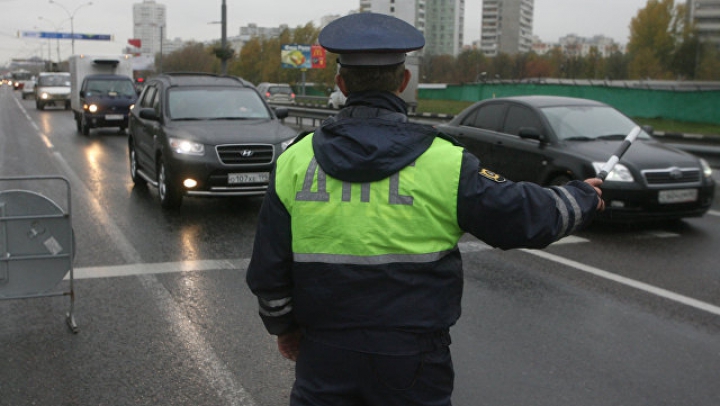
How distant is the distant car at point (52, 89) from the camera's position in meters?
40.6

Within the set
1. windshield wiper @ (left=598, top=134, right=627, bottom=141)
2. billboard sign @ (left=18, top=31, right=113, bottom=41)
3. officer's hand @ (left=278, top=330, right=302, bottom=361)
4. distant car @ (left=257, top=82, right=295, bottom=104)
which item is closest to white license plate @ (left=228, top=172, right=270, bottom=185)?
windshield wiper @ (left=598, top=134, right=627, bottom=141)

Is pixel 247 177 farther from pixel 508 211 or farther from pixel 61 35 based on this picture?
pixel 61 35

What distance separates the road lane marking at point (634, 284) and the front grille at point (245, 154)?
3.88 metres

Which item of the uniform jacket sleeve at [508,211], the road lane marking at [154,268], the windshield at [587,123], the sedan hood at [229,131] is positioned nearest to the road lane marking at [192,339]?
the road lane marking at [154,268]

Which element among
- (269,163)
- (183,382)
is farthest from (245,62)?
(183,382)

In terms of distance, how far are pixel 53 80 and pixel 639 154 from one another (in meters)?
38.6

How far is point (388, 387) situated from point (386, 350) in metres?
0.10

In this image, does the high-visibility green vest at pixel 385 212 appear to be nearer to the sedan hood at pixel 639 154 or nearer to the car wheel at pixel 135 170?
the sedan hood at pixel 639 154

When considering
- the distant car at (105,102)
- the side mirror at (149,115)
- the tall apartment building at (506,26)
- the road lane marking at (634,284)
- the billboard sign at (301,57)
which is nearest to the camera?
the road lane marking at (634,284)

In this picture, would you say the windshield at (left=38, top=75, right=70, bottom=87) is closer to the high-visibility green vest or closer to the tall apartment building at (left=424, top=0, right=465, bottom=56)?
the high-visibility green vest

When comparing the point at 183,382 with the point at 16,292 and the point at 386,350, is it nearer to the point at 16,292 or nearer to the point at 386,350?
→ the point at 16,292

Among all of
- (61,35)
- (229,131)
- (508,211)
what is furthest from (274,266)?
(61,35)

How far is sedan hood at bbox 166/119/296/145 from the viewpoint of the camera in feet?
32.6

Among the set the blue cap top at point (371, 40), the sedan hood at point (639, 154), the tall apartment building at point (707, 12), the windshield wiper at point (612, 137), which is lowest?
the sedan hood at point (639, 154)
